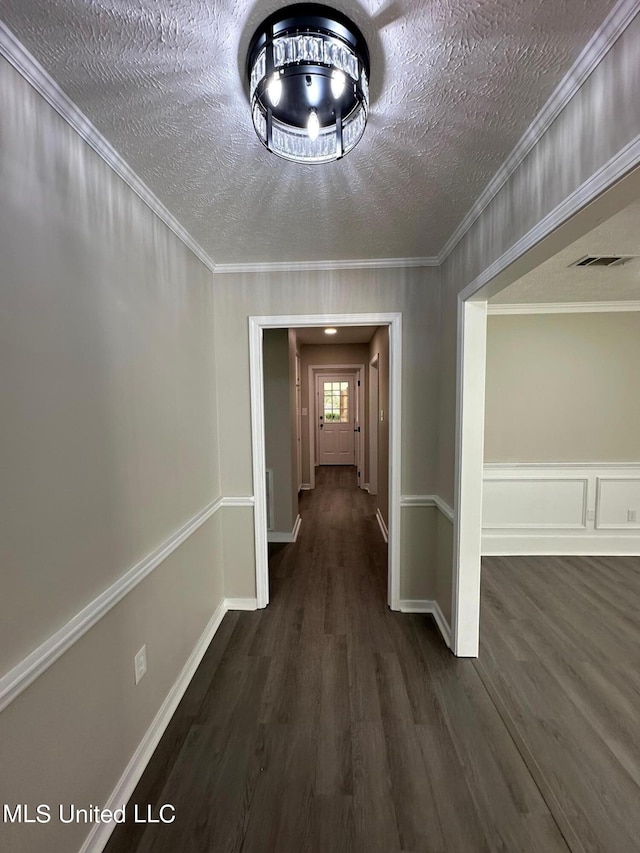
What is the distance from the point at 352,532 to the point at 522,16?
13.1 ft

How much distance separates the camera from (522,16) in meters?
0.85

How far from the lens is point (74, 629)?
1.11 metres

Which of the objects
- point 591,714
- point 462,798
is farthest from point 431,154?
point 591,714

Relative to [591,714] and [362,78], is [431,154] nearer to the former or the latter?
[362,78]

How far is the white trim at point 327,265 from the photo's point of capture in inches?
92.4

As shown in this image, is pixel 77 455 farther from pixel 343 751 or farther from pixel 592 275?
pixel 592 275

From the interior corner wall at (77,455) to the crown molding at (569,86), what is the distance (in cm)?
148

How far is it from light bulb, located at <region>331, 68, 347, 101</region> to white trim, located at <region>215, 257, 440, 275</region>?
1.38m

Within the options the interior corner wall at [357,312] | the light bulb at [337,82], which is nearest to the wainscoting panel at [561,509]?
the interior corner wall at [357,312]

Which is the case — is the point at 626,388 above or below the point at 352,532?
above

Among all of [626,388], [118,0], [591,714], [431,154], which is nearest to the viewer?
[118,0]

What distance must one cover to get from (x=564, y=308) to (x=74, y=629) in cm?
409

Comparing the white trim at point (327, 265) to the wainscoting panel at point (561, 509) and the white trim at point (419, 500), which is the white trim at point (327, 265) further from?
the wainscoting panel at point (561, 509)

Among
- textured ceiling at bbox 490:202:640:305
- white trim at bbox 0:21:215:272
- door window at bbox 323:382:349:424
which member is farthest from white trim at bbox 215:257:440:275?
door window at bbox 323:382:349:424
